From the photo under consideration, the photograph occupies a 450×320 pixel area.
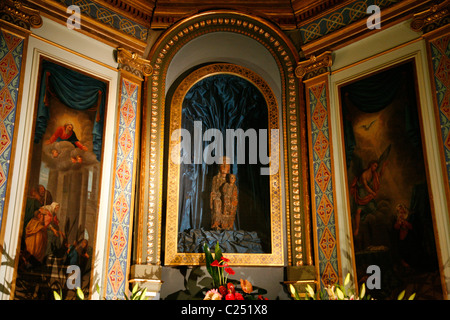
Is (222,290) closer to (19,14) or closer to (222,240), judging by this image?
→ (222,240)

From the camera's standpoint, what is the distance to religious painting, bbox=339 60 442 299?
559cm

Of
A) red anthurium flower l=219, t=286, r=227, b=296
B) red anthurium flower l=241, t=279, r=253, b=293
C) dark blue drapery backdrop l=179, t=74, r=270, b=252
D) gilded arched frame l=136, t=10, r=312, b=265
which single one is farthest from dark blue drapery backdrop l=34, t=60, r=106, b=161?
red anthurium flower l=241, t=279, r=253, b=293

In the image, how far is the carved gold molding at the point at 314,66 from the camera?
22.9 feet

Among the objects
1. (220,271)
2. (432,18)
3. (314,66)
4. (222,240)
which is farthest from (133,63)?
(432,18)

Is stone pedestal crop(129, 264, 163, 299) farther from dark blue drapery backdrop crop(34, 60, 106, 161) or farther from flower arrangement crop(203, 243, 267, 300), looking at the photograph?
dark blue drapery backdrop crop(34, 60, 106, 161)

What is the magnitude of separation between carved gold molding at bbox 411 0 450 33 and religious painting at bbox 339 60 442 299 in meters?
0.52

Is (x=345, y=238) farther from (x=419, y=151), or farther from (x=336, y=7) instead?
(x=336, y=7)

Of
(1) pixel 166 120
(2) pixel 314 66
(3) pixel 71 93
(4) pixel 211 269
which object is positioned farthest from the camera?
(1) pixel 166 120

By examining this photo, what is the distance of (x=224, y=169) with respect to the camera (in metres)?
7.36

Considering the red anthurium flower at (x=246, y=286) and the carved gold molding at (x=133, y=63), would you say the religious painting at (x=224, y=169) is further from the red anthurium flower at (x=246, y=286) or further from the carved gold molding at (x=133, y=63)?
the red anthurium flower at (x=246, y=286)

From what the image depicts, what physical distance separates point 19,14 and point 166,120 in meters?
2.49

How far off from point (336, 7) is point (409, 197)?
3046 mm

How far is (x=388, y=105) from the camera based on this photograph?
6.31 meters
